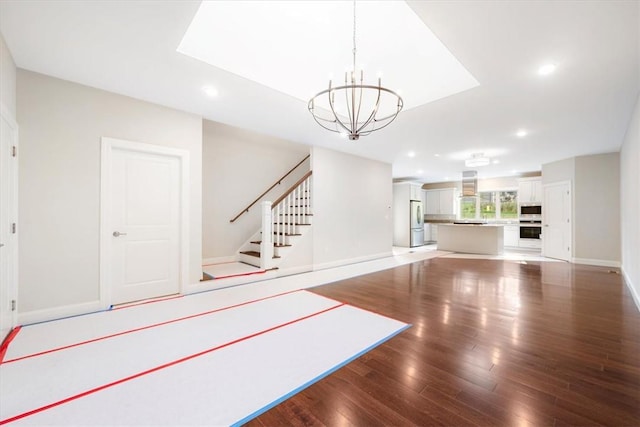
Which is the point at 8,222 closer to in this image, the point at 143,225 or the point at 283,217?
the point at 143,225

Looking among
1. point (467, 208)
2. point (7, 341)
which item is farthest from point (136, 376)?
point (467, 208)

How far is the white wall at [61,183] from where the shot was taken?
112 inches

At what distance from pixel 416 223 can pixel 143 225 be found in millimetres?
9386

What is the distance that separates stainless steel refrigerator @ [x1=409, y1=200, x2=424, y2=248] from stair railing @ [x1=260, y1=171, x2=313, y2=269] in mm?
5894

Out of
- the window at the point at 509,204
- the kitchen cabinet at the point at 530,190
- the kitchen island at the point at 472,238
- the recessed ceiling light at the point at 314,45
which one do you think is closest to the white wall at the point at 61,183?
the recessed ceiling light at the point at 314,45

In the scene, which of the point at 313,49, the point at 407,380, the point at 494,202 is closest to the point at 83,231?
the point at 313,49

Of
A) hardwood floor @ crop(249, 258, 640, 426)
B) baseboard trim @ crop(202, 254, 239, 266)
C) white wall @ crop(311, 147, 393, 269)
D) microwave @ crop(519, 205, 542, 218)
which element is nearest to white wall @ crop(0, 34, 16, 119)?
baseboard trim @ crop(202, 254, 239, 266)

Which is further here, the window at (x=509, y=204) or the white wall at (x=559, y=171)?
the window at (x=509, y=204)

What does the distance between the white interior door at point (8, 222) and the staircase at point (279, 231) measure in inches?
120

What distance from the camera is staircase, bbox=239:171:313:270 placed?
194 inches

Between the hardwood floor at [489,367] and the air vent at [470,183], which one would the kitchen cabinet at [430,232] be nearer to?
the air vent at [470,183]

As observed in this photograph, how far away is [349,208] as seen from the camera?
6.53 meters

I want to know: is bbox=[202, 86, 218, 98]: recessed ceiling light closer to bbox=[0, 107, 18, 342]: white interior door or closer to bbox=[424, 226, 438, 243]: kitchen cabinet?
bbox=[0, 107, 18, 342]: white interior door

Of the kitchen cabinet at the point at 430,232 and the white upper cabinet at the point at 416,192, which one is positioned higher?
the white upper cabinet at the point at 416,192
